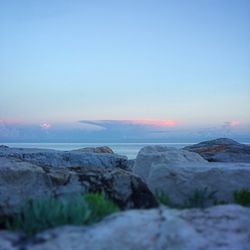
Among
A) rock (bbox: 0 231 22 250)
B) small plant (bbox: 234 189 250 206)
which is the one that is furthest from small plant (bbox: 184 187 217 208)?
rock (bbox: 0 231 22 250)

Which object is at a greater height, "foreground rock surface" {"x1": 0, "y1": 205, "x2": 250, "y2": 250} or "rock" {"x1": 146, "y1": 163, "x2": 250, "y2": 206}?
"rock" {"x1": 146, "y1": 163, "x2": 250, "y2": 206}

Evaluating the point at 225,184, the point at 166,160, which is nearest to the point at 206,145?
the point at 166,160

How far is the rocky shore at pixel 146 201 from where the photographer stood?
207 inches

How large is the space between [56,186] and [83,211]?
6.06 feet

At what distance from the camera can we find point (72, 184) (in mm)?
7793

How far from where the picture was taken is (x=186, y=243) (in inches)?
203

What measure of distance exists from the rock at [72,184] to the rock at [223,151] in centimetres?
784

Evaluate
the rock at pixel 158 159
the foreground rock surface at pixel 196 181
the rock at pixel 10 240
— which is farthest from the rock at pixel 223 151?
the rock at pixel 10 240

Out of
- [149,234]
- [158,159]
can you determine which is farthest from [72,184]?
[158,159]

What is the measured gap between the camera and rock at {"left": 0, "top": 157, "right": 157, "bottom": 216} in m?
7.59

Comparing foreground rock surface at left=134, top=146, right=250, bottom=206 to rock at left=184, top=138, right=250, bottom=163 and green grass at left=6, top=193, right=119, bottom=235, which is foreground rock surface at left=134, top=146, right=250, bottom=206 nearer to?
green grass at left=6, top=193, right=119, bottom=235

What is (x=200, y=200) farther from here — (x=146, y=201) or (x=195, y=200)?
(x=146, y=201)

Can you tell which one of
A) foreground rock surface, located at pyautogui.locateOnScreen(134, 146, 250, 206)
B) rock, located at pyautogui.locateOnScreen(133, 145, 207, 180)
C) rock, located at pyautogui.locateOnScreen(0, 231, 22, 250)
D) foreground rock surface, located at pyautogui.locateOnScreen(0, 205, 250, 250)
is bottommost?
rock, located at pyautogui.locateOnScreen(0, 231, 22, 250)

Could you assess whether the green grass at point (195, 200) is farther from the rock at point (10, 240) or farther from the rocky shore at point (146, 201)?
the rock at point (10, 240)
